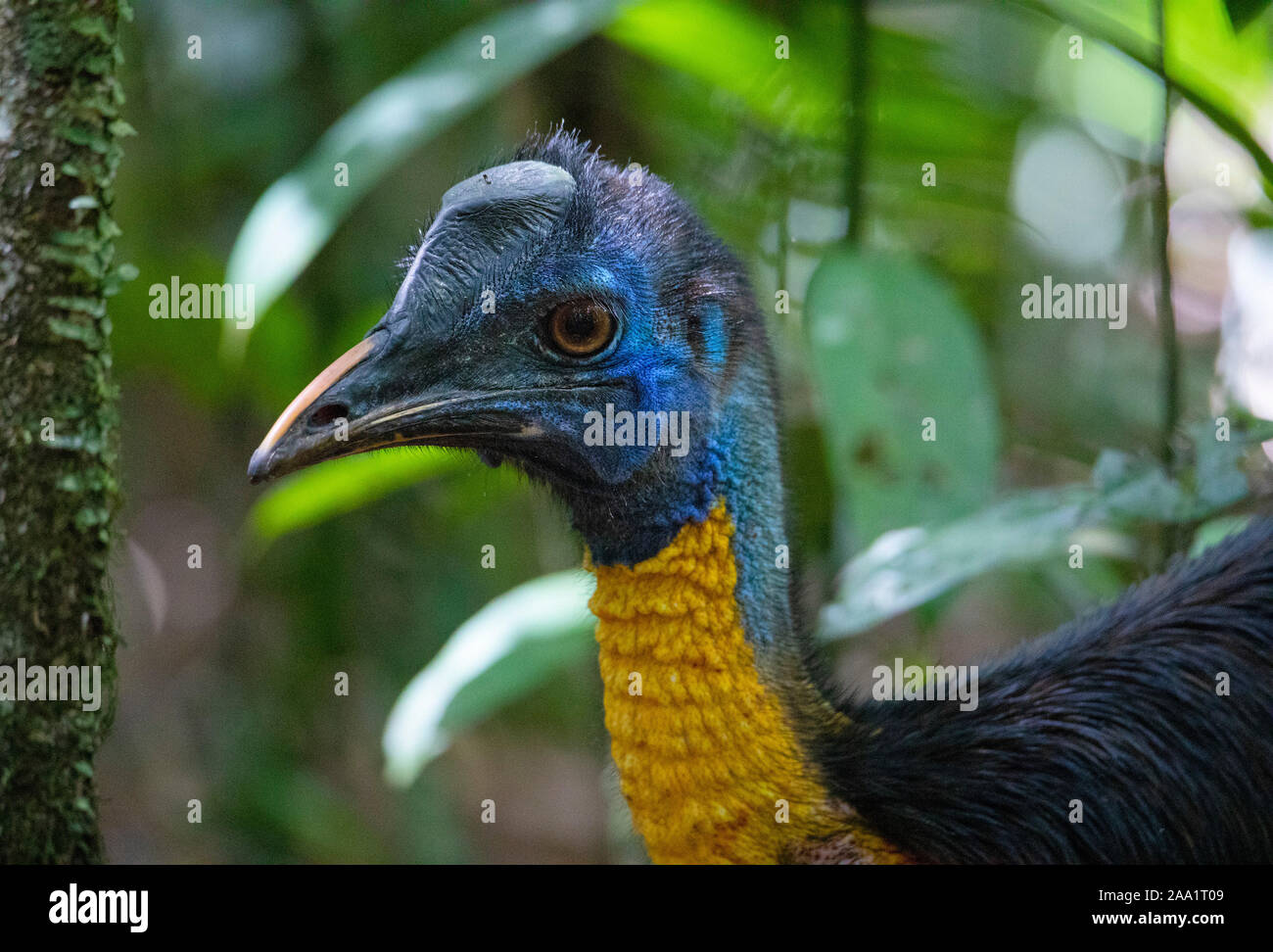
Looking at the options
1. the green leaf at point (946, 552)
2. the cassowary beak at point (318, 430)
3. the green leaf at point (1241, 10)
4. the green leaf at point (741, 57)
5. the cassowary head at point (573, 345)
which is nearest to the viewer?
the cassowary beak at point (318, 430)

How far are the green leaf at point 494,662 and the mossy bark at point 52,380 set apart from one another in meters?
0.76

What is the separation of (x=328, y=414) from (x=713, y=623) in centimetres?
58

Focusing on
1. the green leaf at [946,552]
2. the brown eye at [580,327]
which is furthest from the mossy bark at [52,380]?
the green leaf at [946,552]

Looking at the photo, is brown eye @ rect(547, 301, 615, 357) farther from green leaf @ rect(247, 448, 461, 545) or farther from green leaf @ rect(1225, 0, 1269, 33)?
green leaf @ rect(1225, 0, 1269, 33)

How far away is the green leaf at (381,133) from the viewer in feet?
7.72

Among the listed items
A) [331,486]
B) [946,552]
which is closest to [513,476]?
[331,486]

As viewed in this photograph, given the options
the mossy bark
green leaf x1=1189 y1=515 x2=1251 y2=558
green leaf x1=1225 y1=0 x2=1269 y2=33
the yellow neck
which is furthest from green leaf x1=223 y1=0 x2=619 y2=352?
green leaf x1=1189 y1=515 x2=1251 y2=558

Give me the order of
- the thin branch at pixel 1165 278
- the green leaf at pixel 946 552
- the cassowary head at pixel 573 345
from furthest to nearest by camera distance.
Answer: the thin branch at pixel 1165 278 < the green leaf at pixel 946 552 < the cassowary head at pixel 573 345

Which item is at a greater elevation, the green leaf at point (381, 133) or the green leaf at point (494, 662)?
the green leaf at point (381, 133)

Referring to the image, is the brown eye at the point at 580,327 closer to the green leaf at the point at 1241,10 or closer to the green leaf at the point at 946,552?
the green leaf at the point at 946,552

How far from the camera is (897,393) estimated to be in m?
2.46

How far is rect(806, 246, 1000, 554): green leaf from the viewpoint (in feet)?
7.88

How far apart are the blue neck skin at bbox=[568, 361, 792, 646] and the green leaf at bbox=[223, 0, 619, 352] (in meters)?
0.87
